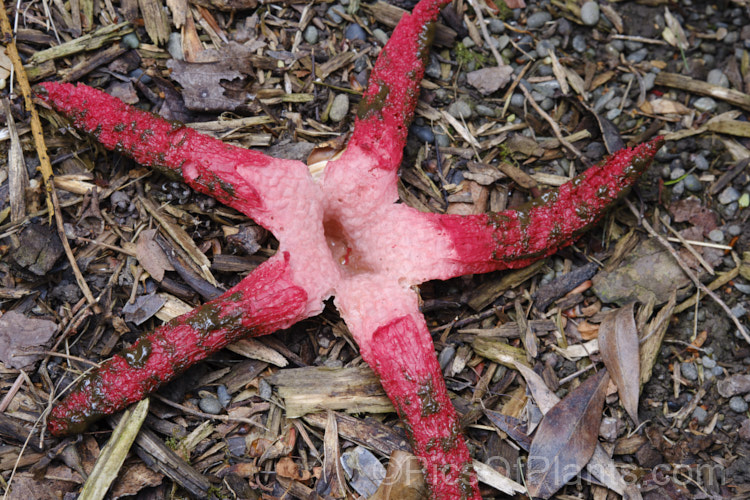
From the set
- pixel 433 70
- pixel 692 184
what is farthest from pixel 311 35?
pixel 692 184

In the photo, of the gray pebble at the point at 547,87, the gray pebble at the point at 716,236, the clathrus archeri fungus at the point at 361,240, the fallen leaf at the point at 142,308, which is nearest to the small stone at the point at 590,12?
the gray pebble at the point at 547,87

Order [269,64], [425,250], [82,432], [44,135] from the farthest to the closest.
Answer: [269,64] < [44,135] < [425,250] < [82,432]

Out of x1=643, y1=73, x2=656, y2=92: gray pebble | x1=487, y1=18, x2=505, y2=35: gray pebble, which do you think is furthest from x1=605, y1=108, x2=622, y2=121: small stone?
x1=487, y1=18, x2=505, y2=35: gray pebble

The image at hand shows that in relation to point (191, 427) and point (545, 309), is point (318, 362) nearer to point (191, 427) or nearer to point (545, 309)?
point (191, 427)

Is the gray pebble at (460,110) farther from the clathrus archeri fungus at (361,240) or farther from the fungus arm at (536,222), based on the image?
the fungus arm at (536,222)

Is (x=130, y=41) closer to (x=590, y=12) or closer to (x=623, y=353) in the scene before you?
(x=590, y=12)

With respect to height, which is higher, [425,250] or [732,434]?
[425,250]

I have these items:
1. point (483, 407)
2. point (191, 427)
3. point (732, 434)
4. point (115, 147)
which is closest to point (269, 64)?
point (115, 147)
